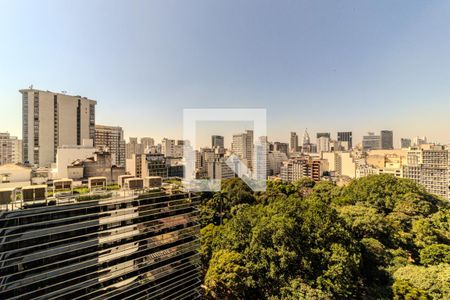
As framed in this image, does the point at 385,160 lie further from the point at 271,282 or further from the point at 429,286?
the point at 271,282

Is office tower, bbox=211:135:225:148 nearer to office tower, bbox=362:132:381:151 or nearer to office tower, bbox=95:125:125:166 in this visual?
office tower, bbox=95:125:125:166

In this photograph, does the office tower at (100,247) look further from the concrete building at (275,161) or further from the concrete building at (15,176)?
the concrete building at (275,161)

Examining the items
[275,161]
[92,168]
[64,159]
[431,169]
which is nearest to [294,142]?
[275,161]

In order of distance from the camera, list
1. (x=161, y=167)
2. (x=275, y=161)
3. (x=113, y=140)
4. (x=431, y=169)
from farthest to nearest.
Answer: (x=275, y=161) → (x=113, y=140) → (x=431, y=169) → (x=161, y=167)

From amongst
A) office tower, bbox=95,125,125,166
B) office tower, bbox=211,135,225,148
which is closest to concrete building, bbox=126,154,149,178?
office tower, bbox=211,135,225,148

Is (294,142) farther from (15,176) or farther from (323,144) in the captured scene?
(15,176)

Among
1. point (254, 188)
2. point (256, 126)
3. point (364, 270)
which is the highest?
point (256, 126)

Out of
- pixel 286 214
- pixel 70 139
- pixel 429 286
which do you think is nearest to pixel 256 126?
pixel 286 214

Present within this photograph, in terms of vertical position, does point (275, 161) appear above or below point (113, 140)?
below
